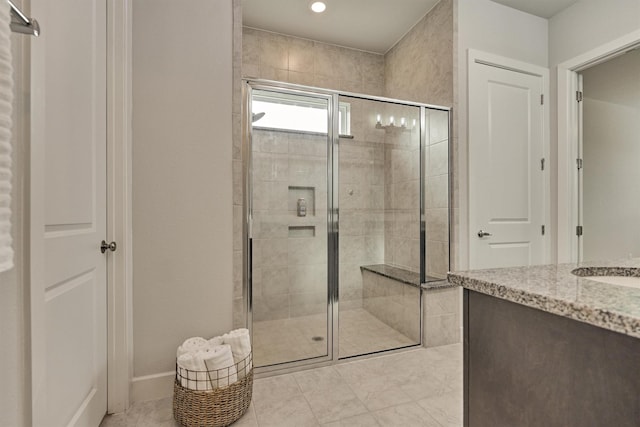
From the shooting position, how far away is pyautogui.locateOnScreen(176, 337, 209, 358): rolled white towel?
1.61 m

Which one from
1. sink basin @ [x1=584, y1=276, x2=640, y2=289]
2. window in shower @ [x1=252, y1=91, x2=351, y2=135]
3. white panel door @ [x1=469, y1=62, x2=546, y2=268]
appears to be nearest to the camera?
sink basin @ [x1=584, y1=276, x2=640, y2=289]

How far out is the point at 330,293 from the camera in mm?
2355

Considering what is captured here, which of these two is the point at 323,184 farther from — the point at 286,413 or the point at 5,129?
the point at 5,129

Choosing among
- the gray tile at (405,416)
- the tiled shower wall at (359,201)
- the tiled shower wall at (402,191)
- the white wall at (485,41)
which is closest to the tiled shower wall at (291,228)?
the tiled shower wall at (359,201)

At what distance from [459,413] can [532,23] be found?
130 inches

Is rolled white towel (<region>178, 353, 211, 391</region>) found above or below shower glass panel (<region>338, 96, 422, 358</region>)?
below

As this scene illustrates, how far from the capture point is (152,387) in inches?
67.8

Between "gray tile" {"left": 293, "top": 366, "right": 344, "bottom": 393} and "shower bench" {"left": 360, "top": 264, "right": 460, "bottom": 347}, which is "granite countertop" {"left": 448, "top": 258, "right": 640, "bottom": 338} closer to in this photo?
"gray tile" {"left": 293, "top": 366, "right": 344, "bottom": 393}

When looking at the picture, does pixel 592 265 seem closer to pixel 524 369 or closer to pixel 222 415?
pixel 524 369

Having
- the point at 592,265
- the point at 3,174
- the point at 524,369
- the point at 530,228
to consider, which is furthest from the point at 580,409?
the point at 530,228

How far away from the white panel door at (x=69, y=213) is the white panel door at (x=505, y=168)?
2.54 metres

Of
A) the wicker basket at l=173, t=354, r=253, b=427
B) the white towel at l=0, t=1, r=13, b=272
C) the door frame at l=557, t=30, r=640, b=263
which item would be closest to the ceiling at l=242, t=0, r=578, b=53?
the door frame at l=557, t=30, r=640, b=263

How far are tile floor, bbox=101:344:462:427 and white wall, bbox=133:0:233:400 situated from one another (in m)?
0.43

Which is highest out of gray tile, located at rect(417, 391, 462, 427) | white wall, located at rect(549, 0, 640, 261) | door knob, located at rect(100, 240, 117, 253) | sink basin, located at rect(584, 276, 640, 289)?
white wall, located at rect(549, 0, 640, 261)
